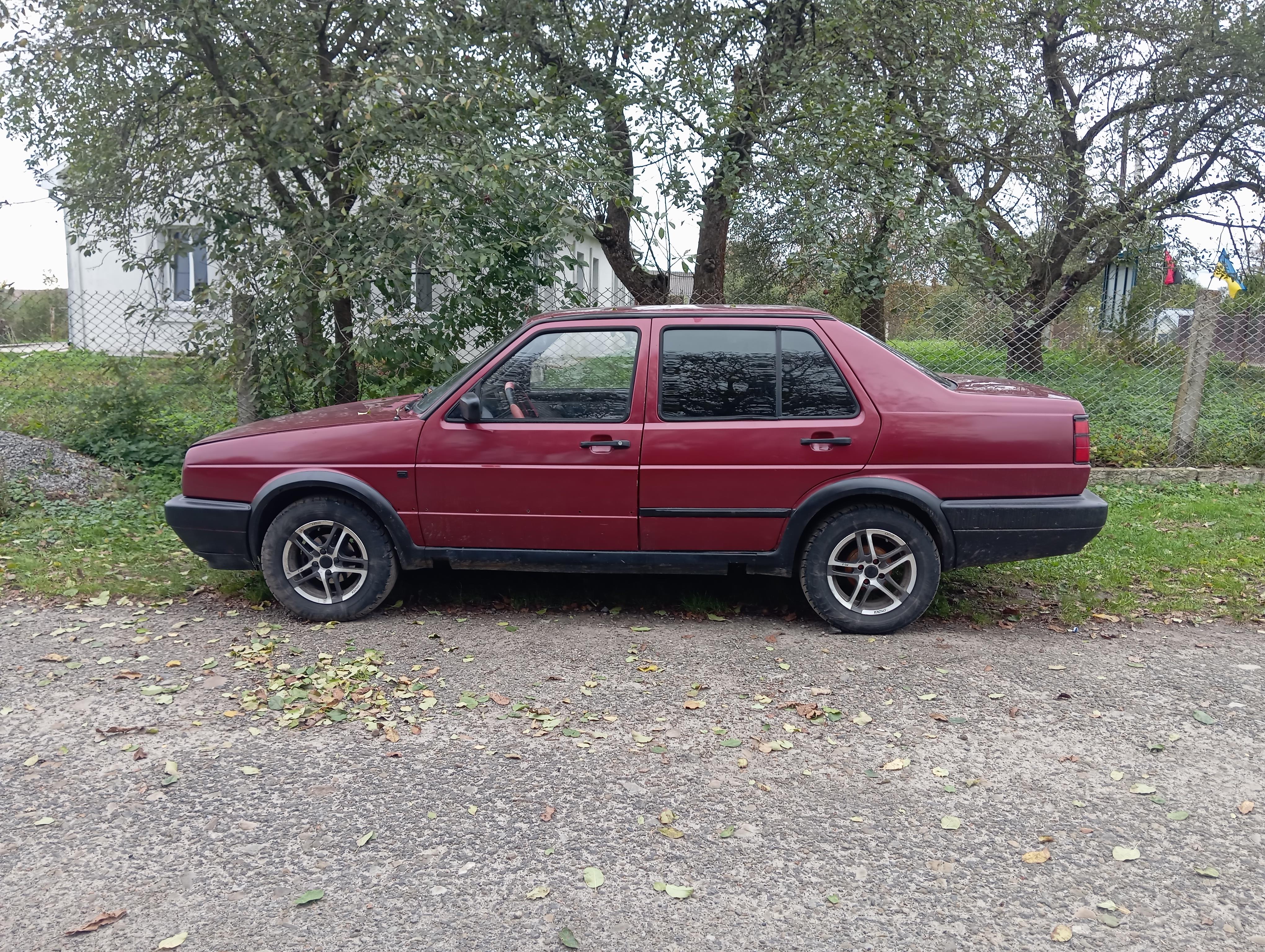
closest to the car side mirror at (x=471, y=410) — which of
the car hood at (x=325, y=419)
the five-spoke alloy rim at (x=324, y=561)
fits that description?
the car hood at (x=325, y=419)

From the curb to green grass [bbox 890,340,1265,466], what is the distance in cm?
17

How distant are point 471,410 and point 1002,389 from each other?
290cm

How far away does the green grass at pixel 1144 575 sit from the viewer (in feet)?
19.1

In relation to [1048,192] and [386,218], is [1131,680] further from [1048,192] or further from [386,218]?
[1048,192]

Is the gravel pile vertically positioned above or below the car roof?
below

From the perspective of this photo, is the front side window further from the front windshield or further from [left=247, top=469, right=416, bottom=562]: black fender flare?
[left=247, top=469, right=416, bottom=562]: black fender flare

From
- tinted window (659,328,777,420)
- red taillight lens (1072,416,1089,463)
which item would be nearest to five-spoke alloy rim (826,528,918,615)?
tinted window (659,328,777,420)

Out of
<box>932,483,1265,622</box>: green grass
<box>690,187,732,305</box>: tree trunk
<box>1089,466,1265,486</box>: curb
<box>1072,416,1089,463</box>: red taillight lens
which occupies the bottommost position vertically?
<box>932,483,1265,622</box>: green grass

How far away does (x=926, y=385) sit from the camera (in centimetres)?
530

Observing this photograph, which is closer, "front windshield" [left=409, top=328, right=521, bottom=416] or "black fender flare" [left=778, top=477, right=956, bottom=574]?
"black fender flare" [left=778, top=477, right=956, bottom=574]

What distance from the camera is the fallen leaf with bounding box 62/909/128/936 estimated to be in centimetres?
281

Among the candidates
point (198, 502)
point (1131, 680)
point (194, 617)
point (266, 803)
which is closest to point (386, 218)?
point (198, 502)

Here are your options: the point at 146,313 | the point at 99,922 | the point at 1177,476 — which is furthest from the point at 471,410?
the point at 1177,476

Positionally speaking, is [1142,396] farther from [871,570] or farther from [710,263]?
[871,570]
